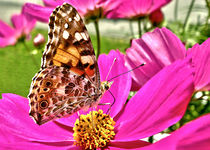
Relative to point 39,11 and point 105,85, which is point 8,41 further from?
point 105,85

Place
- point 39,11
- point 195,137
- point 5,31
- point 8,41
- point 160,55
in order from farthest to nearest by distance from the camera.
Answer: point 5,31, point 8,41, point 39,11, point 160,55, point 195,137

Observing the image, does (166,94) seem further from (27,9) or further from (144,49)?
(27,9)

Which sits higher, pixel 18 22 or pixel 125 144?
pixel 18 22

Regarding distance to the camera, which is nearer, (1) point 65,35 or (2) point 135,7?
(1) point 65,35

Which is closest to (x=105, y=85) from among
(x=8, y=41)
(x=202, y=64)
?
(x=202, y=64)

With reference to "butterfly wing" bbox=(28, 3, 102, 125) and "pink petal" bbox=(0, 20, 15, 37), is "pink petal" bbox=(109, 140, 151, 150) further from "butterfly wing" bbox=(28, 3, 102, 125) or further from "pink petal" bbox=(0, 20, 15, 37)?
"pink petal" bbox=(0, 20, 15, 37)

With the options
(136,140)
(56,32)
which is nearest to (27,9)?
(56,32)

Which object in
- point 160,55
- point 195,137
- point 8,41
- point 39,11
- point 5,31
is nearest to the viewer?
point 195,137
